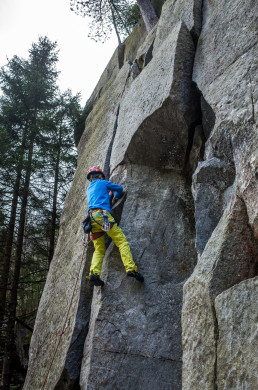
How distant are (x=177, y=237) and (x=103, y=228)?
4.37 ft

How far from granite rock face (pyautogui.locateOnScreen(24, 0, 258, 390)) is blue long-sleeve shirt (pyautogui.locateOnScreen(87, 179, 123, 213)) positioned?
275mm

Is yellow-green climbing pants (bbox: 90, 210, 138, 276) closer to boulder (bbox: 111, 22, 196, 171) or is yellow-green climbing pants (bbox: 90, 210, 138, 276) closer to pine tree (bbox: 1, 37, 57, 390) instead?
boulder (bbox: 111, 22, 196, 171)

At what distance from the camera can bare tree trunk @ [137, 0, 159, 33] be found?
9341mm

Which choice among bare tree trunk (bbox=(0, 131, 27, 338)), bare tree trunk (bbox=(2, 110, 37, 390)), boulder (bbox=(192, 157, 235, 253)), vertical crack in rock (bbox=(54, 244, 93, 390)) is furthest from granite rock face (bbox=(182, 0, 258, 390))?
bare tree trunk (bbox=(0, 131, 27, 338))

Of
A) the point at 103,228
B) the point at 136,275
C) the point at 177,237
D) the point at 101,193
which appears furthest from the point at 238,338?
the point at 101,193

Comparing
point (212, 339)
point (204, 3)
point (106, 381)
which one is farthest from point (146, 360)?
point (204, 3)

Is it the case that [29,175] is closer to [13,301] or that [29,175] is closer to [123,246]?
[13,301]

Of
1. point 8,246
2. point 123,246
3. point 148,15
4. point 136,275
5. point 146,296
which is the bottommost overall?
point 146,296

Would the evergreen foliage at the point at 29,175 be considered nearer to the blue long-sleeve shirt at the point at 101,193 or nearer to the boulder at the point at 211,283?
the blue long-sleeve shirt at the point at 101,193

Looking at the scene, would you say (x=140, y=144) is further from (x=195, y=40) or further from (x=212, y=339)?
(x=212, y=339)

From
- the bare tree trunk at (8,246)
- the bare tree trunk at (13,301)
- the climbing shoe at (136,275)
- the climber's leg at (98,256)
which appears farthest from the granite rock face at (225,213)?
the bare tree trunk at (8,246)

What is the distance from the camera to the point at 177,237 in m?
5.54

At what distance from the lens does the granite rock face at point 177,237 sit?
2764 millimetres

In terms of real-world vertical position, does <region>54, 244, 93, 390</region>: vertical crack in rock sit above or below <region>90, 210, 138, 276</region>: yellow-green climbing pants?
below
